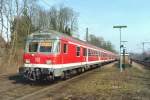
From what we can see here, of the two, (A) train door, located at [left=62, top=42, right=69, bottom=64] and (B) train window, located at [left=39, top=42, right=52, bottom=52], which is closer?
(B) train window, located at [left=39, top=42, right=52, bottom=52]

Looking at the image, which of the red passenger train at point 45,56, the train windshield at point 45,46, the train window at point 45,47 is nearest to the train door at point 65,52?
the red passenger train at point 45,56

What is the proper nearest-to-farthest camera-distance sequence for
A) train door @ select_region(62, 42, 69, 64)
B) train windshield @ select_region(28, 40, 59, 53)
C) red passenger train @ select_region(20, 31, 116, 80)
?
red passenger train @ select_region(20, 31, 116, 80)
train windshield @ select_region(28, 40, 59, 53)
train door @ select_region(62, 42, 69, 64)

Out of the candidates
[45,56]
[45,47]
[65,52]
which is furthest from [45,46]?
[65,52]

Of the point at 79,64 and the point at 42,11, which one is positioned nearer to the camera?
the point at 79,64

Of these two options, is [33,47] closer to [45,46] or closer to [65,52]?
[45,46]

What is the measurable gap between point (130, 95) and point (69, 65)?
7498 millimetres

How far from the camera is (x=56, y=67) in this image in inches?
625

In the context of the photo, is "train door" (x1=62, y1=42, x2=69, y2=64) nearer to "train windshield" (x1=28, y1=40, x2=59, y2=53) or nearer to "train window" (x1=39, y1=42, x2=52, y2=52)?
"train windshield" (x1=28, y1=40, x2=59, y2=53)

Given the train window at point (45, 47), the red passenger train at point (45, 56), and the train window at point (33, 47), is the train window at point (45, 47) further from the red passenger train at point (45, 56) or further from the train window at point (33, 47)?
the train window at point (33, 47)

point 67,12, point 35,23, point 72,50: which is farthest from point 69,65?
point 67,12

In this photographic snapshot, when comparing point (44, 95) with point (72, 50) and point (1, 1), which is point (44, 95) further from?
point (1, 1)

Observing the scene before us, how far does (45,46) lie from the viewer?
1641cm

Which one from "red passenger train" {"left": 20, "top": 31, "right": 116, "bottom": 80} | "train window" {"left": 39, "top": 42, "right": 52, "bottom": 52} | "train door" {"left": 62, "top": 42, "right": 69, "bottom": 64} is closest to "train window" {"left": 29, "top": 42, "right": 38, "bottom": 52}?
"red passenger train" {"left": 20, "top": 31, "right": 116, "bottom": 80}

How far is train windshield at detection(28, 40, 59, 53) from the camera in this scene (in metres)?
16.1
